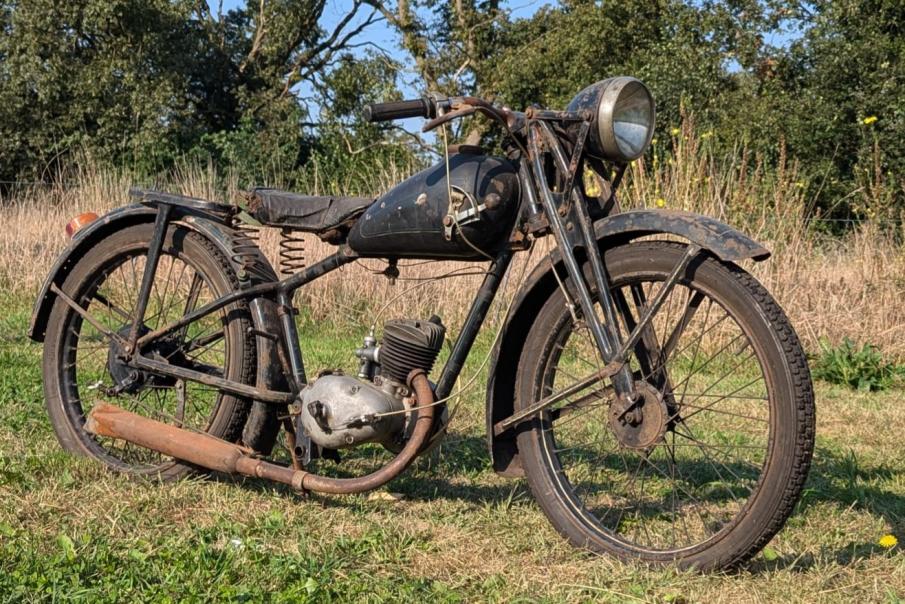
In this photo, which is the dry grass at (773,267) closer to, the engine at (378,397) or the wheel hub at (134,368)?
the wheel hub at (134,368)

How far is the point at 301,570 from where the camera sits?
287 centimetres

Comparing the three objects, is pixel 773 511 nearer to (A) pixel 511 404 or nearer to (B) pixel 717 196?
(A) pixel 511 404

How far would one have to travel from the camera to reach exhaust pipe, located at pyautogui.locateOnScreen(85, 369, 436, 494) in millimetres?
3250

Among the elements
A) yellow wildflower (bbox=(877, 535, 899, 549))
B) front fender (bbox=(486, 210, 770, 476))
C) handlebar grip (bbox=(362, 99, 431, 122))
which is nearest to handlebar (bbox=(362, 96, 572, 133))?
handlebar grip (bbox=(362, 99, 431, 122))

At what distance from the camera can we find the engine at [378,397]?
129 inches

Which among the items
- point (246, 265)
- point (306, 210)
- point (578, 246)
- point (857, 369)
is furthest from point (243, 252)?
point (857, 369)

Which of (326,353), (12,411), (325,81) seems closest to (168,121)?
(325,81)

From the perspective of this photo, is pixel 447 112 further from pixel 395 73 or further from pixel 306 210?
pixel 395 73

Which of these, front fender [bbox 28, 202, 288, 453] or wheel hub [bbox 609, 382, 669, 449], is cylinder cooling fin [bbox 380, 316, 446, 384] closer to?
front fender [bbox 28, 202, 288, 453]

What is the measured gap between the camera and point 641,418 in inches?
116

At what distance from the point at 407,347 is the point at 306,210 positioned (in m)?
0.67

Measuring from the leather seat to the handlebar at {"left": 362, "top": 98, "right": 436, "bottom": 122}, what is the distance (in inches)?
21.1

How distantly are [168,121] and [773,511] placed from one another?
25.6 metres

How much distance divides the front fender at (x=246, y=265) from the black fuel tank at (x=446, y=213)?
0.49m
